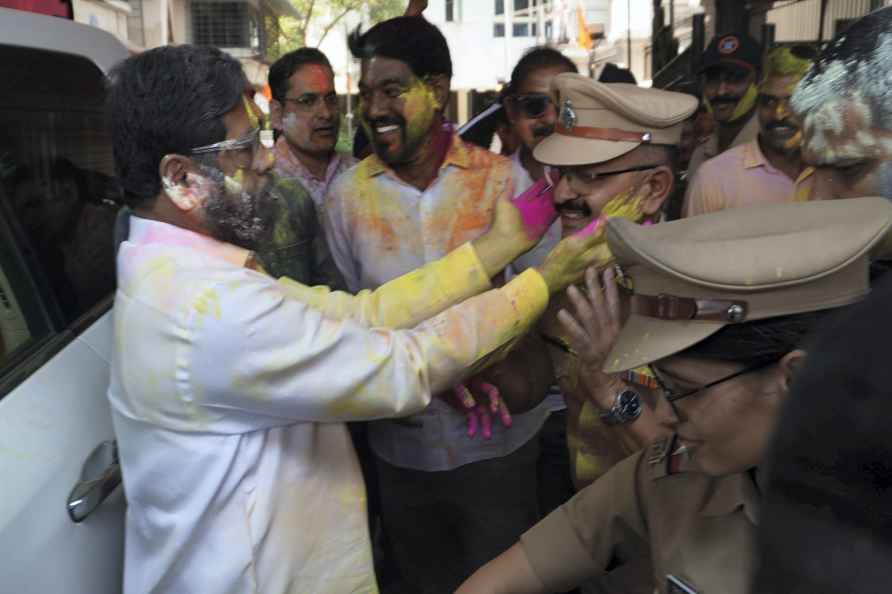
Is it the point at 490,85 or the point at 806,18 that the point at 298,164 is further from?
the point at 490,85

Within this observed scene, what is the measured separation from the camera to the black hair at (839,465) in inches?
21.5

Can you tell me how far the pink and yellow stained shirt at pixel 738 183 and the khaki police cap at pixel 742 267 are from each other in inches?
71.7

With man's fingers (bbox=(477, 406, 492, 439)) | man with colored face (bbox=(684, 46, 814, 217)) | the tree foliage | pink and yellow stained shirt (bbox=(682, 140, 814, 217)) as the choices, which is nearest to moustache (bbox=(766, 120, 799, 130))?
man with colored face (bbox=(684, 46, 814, 217))

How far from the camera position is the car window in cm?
→ 210

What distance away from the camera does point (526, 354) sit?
7.79ft

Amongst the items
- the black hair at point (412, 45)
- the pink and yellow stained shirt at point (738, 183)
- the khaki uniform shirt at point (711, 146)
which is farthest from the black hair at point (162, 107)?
the khaki uniform shirt at point (711, 146)

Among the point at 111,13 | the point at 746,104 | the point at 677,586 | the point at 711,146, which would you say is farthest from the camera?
the point at 111,13

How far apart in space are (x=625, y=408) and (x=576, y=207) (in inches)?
21.9

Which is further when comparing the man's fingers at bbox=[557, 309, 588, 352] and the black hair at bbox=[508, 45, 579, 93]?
the black hair at bbox=[508, 45, 579, 93]

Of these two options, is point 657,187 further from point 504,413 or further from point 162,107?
point 162,107

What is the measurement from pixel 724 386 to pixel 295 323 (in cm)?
75

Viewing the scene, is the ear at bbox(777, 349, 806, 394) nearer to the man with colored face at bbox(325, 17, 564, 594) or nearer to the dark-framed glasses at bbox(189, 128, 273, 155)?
the dark-framed glasses at bbox(189, 128, 273, 155)

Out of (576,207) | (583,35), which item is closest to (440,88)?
(576,207)

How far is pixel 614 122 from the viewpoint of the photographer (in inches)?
89.2
